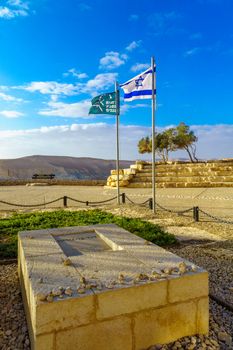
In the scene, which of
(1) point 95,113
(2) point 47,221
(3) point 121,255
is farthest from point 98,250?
(1) point 95,113

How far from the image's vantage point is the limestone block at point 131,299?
233 centimetres

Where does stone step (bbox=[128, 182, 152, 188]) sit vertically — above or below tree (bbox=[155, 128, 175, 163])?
below

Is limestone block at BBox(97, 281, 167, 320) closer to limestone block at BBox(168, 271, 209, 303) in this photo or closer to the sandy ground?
limestone block at BBox(168, 271, 209, 303)

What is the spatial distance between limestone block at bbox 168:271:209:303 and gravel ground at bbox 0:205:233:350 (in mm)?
392

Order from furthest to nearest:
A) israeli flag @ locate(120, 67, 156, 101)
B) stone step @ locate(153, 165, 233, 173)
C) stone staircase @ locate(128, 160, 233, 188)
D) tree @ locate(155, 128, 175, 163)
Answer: tree @ locate(155, 128, 175, 163) → stone step @ locate(153, 165, 233, 173) → stone staircase @ locate(128, 160, 233, 188) → israeli flag @ locate(120, 67, 156, 101)

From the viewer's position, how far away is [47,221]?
25.8ft

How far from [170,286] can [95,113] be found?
9701 mm

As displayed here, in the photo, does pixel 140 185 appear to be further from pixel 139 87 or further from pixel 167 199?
pixel 139 87

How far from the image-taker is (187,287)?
8.63 ft

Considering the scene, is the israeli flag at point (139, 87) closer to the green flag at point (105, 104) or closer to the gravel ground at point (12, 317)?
the green flag at point (105, 104)

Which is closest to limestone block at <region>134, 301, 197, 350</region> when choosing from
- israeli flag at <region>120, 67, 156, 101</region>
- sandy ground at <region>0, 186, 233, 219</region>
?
sandy ground at <region>0, 186, 233, 219</region>

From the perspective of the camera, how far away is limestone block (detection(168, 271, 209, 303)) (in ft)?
8.42

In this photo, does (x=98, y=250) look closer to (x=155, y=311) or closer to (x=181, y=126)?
(x=155, y=311)

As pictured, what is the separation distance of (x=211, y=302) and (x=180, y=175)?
19067 mm
